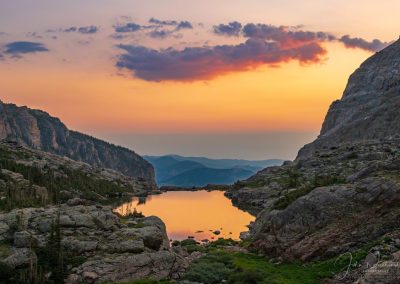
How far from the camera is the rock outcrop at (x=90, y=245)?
125 feet

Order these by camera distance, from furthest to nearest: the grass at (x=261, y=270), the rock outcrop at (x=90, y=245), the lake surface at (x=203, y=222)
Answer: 1. the lake surface at (x=203, y=222)
2. the rock outcrop at (x=90, y=245)
3. the grass at (x=261, y=270)

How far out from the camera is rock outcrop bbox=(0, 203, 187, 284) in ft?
125

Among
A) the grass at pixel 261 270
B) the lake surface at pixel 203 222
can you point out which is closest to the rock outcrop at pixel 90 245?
the grass at pixel 261 270

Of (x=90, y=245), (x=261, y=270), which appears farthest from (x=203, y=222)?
(x=261, y=270)

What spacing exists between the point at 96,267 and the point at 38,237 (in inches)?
331

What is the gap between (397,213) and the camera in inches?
1592

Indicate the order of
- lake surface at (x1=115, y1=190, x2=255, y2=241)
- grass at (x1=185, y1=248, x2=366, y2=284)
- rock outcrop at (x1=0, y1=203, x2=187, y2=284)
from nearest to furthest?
grass at (x1=185, y1=248, x2=366, y2=284) < rock outcrop at (x1=0, y1=203, x2=187, y2=284) < lake surface at (x1=115, y1=190, x2=255, y2=241)

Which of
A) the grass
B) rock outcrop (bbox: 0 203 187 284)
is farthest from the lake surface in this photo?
the grass

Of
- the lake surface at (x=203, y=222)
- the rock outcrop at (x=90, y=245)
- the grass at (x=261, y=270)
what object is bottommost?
the lake surface at (x=203, y=222)

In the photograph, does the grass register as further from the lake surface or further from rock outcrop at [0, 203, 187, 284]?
the lake surface

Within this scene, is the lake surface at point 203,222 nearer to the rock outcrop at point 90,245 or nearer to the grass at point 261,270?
the rock outcrop at point 90,245

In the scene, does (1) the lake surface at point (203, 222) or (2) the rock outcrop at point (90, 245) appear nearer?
(2) the rock outcrop at point (90, 245)

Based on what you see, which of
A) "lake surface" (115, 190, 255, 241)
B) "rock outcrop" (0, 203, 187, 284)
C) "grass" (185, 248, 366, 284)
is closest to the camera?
"grass" (185, 248, 366, 284)

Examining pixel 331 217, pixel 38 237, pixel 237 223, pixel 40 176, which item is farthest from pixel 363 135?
pixel 38 237
